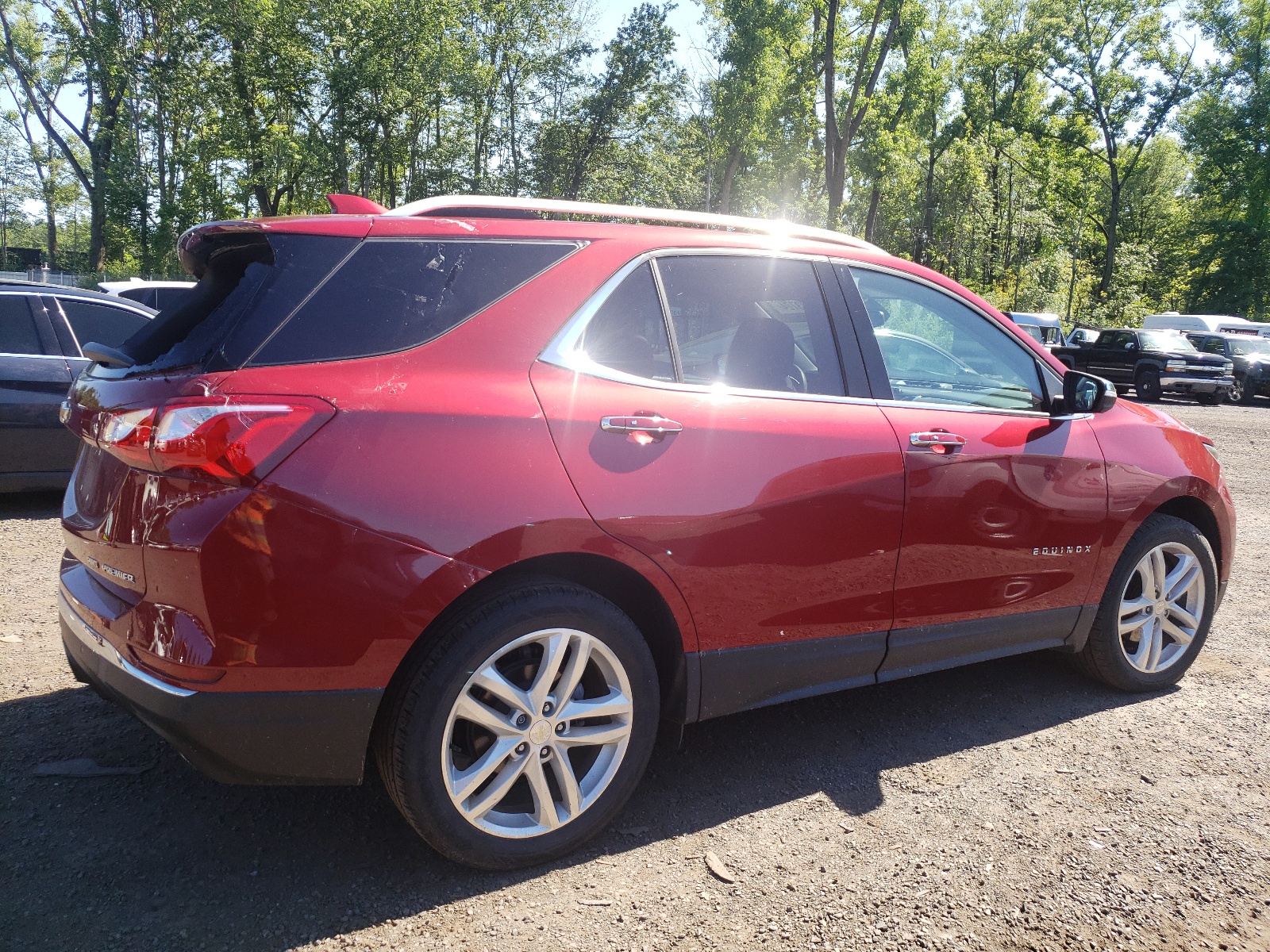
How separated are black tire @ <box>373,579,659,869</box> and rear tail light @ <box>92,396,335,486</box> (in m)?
0.61

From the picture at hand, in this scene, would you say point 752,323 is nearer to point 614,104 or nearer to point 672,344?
point 672,344

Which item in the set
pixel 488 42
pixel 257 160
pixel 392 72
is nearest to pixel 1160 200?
pixel 488 42

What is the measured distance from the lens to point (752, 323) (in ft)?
10.1

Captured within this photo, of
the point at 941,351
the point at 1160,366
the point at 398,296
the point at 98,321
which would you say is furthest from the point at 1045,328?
the point at 398,296

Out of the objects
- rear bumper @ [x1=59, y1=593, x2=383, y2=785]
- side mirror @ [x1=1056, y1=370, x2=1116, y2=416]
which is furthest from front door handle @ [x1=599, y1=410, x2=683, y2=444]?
side mirror @ [x1=1056, y1=370, x2=1116, y2=416]

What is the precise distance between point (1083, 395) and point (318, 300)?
9.51ft

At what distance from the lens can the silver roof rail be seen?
277 cm

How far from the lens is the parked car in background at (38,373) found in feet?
21.4

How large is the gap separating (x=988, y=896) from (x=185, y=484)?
234 centimetres

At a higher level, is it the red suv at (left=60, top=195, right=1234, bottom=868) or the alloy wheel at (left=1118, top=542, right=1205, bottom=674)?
the red suv at (left=60, top=195, right=1234, bottom=868)

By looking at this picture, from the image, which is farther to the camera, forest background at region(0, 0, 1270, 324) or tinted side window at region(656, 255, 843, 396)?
forest background at region(0, 0, 1270, 324)

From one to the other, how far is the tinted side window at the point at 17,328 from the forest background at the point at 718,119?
19.6m

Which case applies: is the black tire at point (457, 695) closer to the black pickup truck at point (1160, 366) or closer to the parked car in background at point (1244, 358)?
the black pickup truck at point (1160, 366)

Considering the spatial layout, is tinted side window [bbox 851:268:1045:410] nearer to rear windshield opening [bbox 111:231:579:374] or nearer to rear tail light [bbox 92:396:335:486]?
rear windshield opening [bbox 111:231:579:374]
